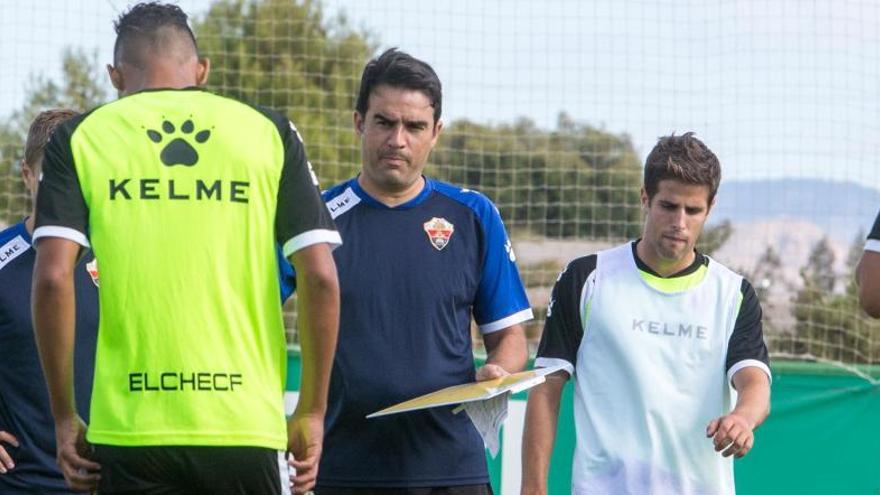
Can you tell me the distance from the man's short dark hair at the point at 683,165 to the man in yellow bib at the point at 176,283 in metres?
1.58

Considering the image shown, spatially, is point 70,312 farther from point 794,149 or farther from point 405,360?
point 794,149

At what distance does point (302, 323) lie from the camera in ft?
12.3

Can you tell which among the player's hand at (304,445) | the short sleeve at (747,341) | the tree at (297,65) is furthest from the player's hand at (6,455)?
the tree at (297,65)

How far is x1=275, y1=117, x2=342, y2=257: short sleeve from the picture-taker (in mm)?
3689

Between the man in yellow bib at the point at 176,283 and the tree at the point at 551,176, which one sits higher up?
the man in yellow bib at the point at 176,283

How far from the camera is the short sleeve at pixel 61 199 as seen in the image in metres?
3.58

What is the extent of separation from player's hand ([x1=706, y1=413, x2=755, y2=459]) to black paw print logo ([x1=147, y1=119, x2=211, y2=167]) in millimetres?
1815

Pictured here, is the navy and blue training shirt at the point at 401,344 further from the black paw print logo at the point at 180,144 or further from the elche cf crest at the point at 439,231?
the black paw print logo at the point at 180,144

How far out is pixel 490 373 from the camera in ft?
15.4

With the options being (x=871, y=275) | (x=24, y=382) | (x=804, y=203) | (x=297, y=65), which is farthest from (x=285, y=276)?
(x=297, y=65)

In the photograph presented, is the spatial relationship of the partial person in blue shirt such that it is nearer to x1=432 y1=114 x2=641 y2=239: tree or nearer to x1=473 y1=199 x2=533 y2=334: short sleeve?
x1=473 y1=199 x2=533 y2=334: short sleeve

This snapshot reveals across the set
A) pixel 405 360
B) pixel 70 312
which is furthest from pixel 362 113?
pixel 70 312

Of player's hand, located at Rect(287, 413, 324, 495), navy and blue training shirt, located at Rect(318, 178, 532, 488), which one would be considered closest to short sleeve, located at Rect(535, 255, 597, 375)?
navy and blue training shirt, located at Rect(318, 178, 532, 488)

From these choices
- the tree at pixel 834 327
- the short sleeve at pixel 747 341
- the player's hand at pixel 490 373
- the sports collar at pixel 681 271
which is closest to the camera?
the player's hand at pixel 490 373
